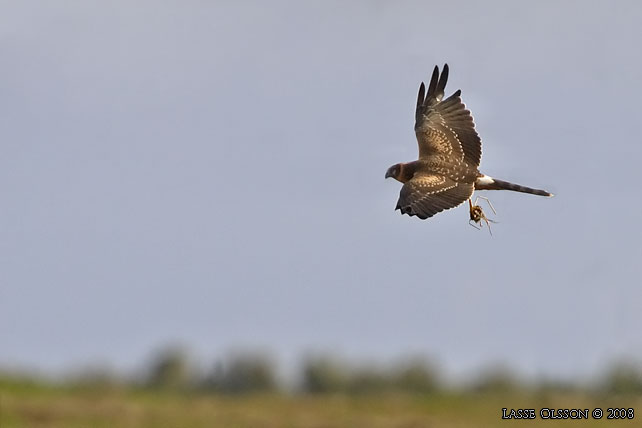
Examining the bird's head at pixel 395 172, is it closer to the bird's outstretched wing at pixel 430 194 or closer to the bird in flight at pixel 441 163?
the bird in flight at pixel 441 163

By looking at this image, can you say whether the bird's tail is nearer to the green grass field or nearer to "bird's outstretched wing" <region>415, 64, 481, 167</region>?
"bird's outstretched wing" <region>415, 64, 481, 167</region>

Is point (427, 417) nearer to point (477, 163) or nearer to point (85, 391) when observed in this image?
point (85, 391)

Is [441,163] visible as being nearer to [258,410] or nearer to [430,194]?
[430,194]

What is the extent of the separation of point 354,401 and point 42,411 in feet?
22.9

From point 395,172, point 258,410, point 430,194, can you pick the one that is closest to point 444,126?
point 395,172

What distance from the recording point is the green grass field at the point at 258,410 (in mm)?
25516

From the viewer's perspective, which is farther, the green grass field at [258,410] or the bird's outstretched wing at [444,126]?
the green grass field at [258,410]

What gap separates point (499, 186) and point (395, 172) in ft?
3.17

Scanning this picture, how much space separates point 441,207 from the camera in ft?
32.1

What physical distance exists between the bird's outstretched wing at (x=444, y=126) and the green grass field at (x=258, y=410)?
13.9 m

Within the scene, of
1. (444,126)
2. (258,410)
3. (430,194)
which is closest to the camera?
(430,194)

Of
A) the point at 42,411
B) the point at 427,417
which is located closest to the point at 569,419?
the point at 427,417

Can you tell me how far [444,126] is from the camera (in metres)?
11.7

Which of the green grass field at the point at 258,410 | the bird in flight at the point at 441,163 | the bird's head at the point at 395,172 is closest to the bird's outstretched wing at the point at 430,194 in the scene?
the bird in flight at the point at 441,163
